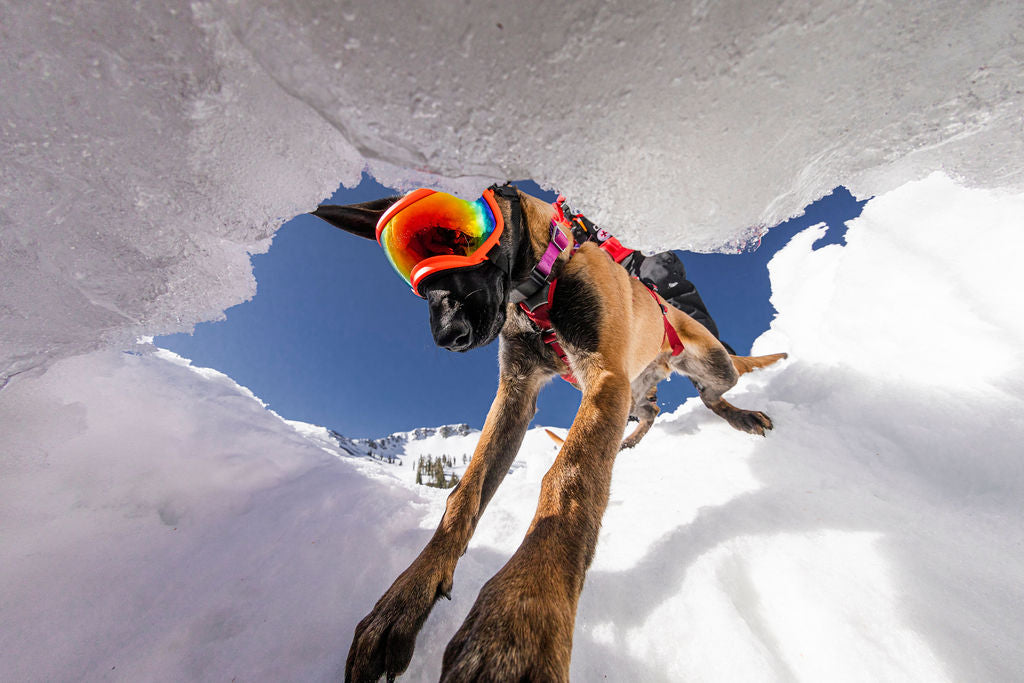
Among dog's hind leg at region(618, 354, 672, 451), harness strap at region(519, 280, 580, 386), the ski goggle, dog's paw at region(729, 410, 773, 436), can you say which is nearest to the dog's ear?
the ski goggle

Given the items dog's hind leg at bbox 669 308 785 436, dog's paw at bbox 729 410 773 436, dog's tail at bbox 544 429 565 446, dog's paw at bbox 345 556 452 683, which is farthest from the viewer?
dog's tail at bbox 544 429 565 446

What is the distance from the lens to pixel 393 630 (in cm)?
141

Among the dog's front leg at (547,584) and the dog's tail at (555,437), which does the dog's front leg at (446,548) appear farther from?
the dog's tail at (555,437)

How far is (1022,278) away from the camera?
284cm

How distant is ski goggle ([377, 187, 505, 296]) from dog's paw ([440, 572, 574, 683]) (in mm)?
1534

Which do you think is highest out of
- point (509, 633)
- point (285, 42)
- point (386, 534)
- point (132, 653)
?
point (285, 42)

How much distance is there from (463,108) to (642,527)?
104 inches

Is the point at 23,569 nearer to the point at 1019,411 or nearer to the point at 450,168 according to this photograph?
the point at 450,168

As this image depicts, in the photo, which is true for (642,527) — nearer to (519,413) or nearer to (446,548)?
(519,413)

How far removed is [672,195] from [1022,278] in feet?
13.4

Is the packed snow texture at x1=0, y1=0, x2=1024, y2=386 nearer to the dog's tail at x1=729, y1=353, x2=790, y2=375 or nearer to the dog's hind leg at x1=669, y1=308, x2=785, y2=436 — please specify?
the dog's hind leg at x1=669, y1=308, x2=785, y2=436

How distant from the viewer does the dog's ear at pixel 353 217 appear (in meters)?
2.22

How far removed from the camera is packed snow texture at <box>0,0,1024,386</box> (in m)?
0.91

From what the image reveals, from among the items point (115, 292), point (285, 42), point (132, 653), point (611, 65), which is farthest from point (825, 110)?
point (132, 653)
